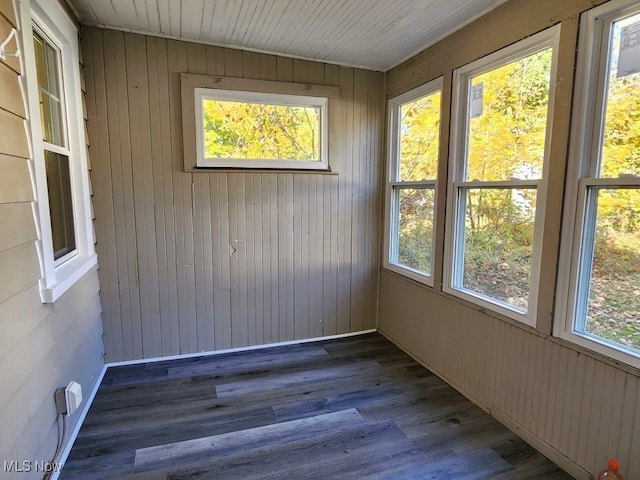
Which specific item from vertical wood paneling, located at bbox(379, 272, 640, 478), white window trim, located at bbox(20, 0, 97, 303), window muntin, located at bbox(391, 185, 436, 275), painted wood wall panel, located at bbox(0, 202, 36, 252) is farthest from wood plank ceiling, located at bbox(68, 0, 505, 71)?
vertical wood paneling, located at bbox(379, 272, 640, 478)

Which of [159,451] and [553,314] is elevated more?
[553,314]

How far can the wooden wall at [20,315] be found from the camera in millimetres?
1350

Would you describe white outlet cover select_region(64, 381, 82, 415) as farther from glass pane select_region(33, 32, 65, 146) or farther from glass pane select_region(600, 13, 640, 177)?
glass pane select_region(600, 13, 640, 177)

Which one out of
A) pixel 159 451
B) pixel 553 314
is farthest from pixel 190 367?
pixel 553 314

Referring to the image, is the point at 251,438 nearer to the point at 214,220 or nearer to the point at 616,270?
the point at 214,220

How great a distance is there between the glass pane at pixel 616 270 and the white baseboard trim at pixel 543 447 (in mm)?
686

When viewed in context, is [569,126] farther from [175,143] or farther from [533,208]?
[175,143]

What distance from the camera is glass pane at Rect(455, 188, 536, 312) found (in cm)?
208

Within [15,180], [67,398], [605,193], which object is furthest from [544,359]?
[15,180]

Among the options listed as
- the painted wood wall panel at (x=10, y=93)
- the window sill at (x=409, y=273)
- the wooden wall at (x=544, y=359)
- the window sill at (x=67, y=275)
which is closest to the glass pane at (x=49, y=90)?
the painted wood wall panel at (x=10, y=93)

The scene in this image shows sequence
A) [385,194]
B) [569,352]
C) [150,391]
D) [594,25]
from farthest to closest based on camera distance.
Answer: [385,194], [150,391], [569,352], [594,25]

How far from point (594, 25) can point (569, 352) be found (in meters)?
1.57

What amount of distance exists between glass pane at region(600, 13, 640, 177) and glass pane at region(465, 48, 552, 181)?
Result: 1.01ft

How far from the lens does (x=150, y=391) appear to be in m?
2.56
